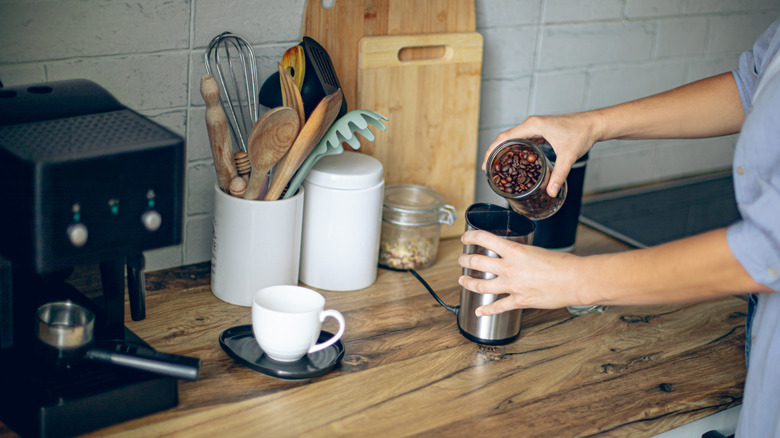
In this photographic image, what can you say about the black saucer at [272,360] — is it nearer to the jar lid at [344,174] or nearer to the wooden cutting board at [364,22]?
the jar lid at [344,174]

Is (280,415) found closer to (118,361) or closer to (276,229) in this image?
(118,361)

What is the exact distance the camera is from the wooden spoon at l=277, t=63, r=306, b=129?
109cm

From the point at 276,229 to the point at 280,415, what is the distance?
31 cm

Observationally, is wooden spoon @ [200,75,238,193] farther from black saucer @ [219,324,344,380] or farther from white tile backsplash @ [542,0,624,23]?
white tile backsplash @ [542,0,624,23]

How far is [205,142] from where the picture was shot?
1.23 metres

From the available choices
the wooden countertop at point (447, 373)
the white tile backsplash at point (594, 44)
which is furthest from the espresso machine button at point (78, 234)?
the white tile backsplash at point (594, 44)

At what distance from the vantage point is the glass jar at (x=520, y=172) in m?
1.06

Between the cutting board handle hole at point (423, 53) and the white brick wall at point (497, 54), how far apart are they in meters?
0.12

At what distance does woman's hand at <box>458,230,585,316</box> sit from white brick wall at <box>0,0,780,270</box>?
1.66 feet

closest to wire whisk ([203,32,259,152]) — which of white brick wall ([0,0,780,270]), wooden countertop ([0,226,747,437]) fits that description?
white brick wall ([0,0,780,270])

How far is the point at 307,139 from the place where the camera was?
1.08 metres

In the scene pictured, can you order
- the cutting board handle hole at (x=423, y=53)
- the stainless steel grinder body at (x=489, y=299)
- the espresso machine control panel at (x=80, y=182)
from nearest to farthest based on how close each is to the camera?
the espresso machine control panel at (x=80, y=182), the stainless steel grinder body at (x=489, y=299), the cutting board handle hole at (x=423, y=53)

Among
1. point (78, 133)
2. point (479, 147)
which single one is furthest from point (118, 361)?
point (479, 147)

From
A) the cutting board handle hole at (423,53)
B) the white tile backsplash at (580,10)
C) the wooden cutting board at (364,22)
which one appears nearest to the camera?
the wooden cutting board at (364,22)
